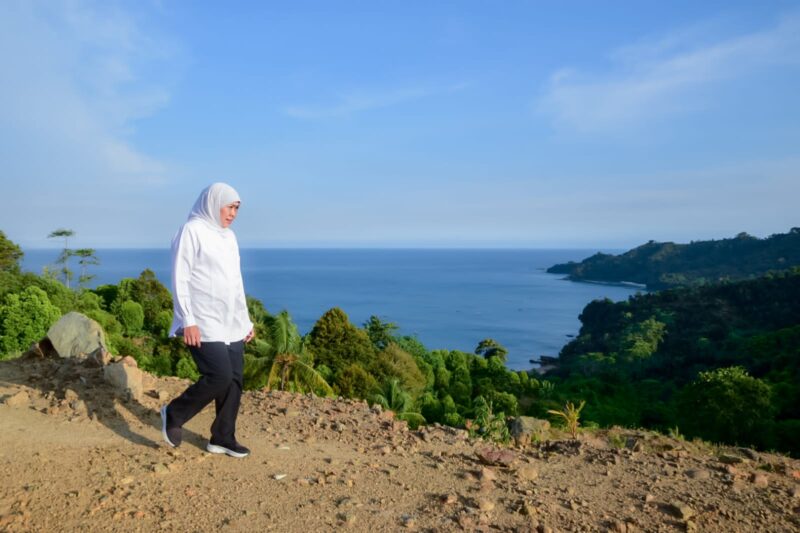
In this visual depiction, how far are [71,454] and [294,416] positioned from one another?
7.36 feet

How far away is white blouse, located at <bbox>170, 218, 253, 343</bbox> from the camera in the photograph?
3.75 metres

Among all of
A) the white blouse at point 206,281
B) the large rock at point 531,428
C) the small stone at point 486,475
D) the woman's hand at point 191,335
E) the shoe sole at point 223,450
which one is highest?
the white blouse at point 206,281

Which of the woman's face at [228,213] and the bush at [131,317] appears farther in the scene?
the bush at [131,317]

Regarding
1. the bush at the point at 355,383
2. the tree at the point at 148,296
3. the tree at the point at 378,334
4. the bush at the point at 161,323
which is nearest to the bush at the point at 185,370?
the bush at the point at 161,323

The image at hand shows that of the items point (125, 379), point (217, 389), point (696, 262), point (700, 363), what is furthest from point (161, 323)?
point (696, 262)

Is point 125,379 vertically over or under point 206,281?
under

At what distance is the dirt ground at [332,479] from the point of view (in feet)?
11.5

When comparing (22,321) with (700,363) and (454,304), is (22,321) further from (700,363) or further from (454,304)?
(454,304)

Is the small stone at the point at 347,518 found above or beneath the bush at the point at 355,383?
above

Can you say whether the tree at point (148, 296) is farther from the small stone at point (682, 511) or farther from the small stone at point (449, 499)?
the small stone at point (682, 511)

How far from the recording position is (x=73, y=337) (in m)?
8.08

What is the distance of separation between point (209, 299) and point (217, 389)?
0.69 meters

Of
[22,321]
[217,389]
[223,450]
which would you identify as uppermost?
[217,389]

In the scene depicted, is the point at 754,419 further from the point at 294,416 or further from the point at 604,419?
the point at 294,416
